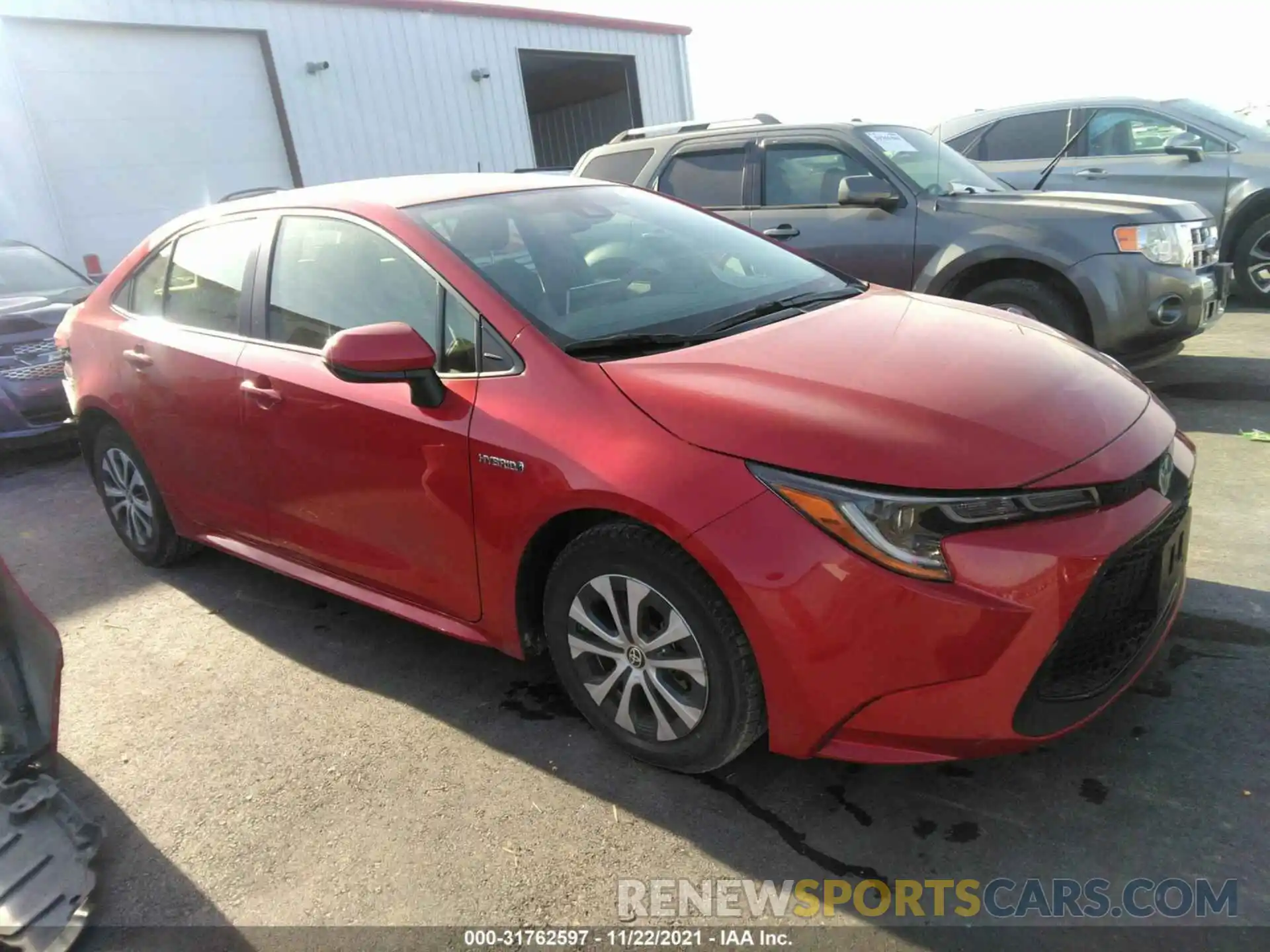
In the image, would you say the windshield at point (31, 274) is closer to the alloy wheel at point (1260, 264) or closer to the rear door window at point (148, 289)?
the rear door window at point (148, 289)

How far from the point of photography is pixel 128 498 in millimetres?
4250

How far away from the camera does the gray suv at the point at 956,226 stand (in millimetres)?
5137

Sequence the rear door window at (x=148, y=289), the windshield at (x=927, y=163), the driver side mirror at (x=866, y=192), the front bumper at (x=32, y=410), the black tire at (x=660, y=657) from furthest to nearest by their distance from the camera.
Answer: the front bumper at (x=32, y=410), the windshield at (x=927, y=163), the driver side mirror at (x=866, y=192), the rear door window at (x=148, y=289), the black tire at (x=660, y=657)

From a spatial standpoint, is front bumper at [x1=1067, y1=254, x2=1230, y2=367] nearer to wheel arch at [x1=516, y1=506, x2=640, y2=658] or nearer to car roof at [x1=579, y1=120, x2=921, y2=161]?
car roof at [x1=579, y1=120, x2=921, y2=161]

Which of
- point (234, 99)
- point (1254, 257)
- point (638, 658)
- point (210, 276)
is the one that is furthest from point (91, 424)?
point (234, 99)

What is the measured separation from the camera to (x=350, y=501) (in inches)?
118

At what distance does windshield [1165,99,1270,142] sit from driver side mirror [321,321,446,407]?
26.9 ft

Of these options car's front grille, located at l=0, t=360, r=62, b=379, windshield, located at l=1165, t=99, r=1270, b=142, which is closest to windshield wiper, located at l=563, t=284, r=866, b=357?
car's front grille, located at l=0, t=360, r=62, b=379

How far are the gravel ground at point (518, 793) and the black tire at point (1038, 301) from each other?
200cm

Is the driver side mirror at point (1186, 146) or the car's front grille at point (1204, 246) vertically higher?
the driver side mirror at point (1186, 146)

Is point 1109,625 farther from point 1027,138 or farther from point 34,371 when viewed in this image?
point 1027,138

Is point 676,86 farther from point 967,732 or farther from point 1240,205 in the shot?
point 967,732

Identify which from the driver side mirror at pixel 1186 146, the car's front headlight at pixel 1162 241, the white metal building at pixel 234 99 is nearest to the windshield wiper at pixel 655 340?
the car's front headlight at pixel 1162 241

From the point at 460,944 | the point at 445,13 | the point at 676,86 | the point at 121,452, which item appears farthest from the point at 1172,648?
the point at 676,86
